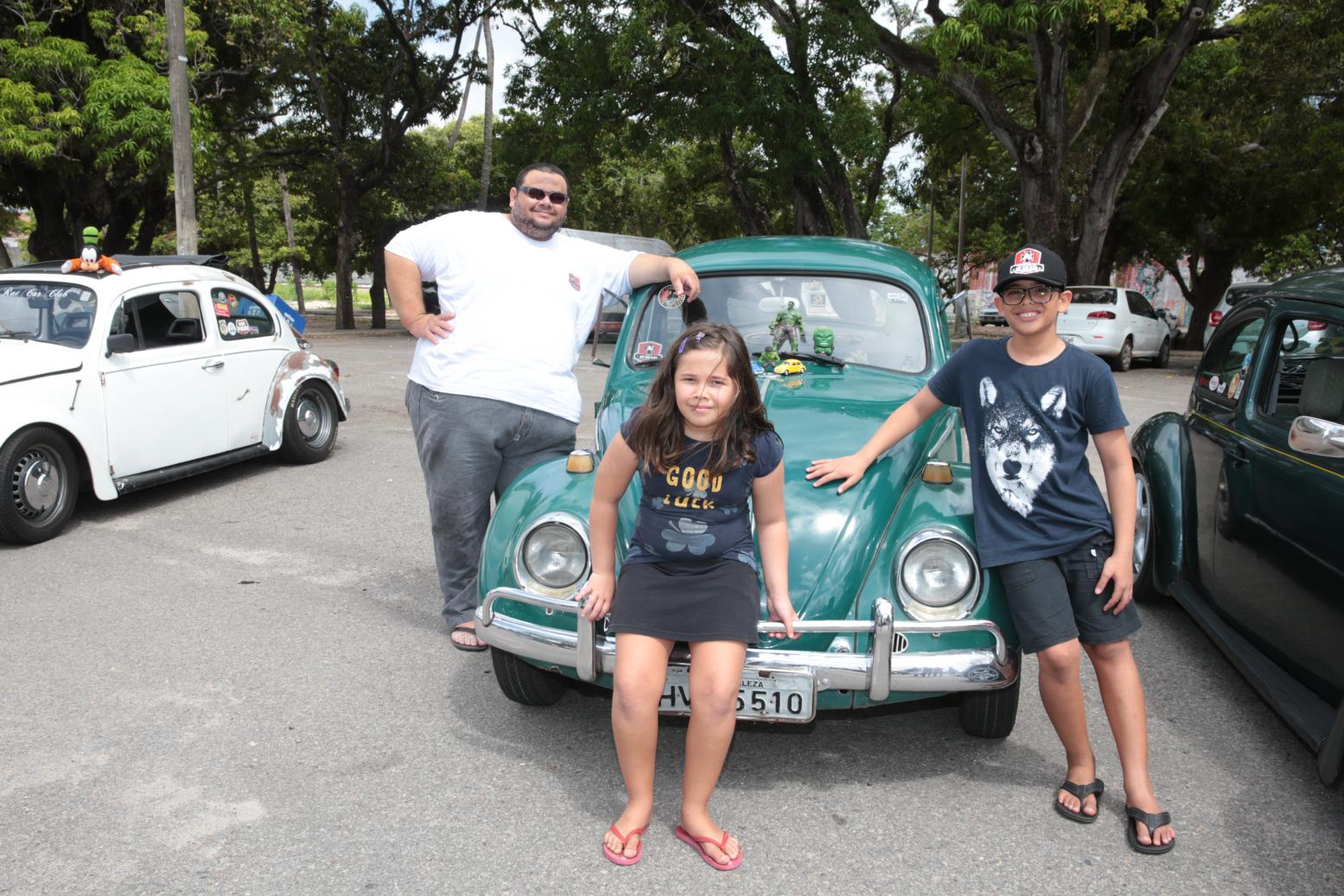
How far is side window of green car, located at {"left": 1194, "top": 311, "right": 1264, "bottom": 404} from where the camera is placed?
13.9ft

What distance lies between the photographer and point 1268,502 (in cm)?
357

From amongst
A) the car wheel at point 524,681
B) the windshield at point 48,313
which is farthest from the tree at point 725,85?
the car wheel at point 524,681

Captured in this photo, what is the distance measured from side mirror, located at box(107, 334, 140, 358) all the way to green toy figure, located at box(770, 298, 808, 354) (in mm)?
4269

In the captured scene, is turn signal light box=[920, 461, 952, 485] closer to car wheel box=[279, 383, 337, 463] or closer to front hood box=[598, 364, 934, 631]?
front hood box=[598, 364, 934, 631]

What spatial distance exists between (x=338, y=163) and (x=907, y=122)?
14338 millimetres

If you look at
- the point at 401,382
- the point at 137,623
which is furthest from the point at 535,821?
the point at 401,382

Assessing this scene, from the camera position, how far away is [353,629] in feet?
15.3

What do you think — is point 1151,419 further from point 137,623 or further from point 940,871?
point 137,623

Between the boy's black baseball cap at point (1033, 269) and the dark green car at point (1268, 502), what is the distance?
2.84ft

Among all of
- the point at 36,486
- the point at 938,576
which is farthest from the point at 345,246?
the point at 938,576

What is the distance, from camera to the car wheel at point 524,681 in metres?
3.59

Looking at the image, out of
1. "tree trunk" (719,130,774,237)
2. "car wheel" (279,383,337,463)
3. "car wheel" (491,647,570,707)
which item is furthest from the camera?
"tree trunk" (719,130,774,237)

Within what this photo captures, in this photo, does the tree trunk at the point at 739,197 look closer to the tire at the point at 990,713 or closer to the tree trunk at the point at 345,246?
the tree trunk at the point at 345,246

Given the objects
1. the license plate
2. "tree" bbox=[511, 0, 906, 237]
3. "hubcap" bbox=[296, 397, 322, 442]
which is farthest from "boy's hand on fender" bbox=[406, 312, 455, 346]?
"tree" bbox=[511, 0, 906, 237]
